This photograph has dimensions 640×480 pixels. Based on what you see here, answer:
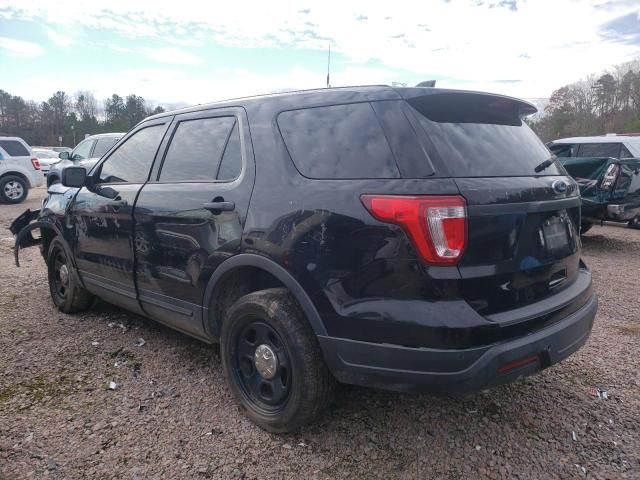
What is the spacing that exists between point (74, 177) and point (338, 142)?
8.41 ft

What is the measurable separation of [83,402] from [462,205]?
101 inches

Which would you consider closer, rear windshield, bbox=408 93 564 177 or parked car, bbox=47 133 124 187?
rear windshield, bbox=408 93 564 177

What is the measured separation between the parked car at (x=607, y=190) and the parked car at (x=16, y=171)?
14.5 m

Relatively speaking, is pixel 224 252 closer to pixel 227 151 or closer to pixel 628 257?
pixel 227 151

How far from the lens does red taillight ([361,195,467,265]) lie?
2.02m

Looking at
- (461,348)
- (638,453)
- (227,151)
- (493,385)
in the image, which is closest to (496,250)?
(461,348)

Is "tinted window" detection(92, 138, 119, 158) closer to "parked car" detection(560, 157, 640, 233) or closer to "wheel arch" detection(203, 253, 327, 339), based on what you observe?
"parked car" detection(560, 157, 640, 233)

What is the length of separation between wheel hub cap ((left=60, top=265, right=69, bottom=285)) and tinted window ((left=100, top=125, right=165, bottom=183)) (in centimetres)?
111

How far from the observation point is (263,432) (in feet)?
8.76

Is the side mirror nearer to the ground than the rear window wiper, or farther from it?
nearer to the ground

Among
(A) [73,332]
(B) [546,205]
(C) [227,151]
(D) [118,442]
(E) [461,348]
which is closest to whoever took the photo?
(E) [461,348]

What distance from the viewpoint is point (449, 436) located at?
263 centimetres

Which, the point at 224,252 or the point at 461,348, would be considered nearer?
the point at 461,348

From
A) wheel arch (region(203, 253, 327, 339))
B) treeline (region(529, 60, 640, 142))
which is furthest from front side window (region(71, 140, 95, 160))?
treeline (region(529, 60, 640, 142))
